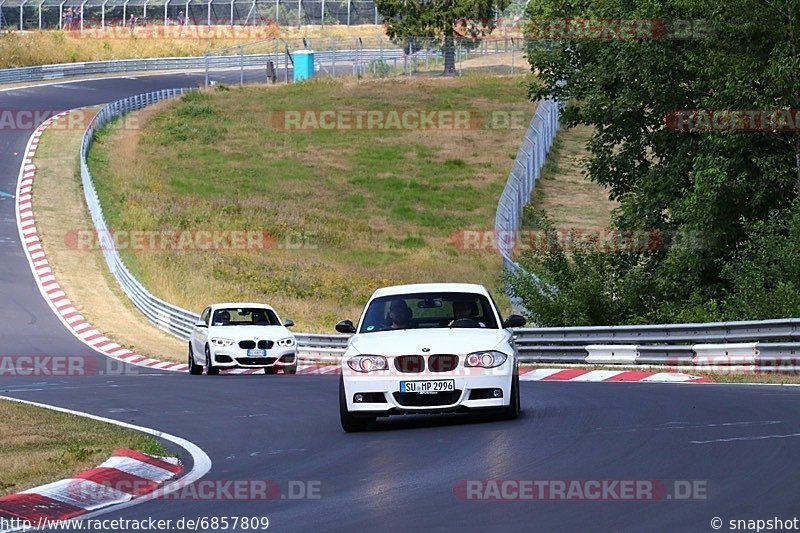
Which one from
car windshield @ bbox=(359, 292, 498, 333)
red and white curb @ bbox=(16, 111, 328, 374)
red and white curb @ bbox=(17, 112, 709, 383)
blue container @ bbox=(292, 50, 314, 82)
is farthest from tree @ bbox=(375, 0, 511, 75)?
car windshield @ bbox=(359, 292, 498, 333)

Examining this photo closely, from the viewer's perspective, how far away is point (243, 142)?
7462 cm

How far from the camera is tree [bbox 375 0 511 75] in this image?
294 ft

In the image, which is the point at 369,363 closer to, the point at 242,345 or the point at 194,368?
the point at 242,345

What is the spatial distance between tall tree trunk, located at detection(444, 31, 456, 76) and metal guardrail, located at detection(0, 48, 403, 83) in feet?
10.5

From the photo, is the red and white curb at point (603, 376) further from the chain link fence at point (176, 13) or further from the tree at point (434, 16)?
the chain link fence at point (176, 13)

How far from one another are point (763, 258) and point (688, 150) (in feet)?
20.1

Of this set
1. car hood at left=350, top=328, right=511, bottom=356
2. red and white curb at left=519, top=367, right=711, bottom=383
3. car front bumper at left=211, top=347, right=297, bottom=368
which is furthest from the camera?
car front bumper at left=211, top=347, right=297, bottom=368

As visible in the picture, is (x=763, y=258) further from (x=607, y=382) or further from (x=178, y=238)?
(x=178, y=238)

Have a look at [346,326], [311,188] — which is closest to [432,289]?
[346,326]

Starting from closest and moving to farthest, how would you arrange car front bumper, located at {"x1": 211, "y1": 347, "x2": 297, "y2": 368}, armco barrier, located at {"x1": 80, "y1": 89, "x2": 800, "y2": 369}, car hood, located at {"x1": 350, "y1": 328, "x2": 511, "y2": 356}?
car hood, located at {"x1": 350, "y1": 328, "x2": 511, "y2": 356}, armco barrier, located at {"x1": 80, "y1": 89, "x2": 800, "y2": 369}, car front bumper, located at {"x1": 211, "y1": 347, "x2": 297, "y2": 368}

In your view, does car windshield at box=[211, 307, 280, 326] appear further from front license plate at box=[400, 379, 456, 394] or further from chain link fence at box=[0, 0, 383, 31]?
chain link fence at box=[0, 0, 383, 31]

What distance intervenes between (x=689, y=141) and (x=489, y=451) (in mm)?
20900

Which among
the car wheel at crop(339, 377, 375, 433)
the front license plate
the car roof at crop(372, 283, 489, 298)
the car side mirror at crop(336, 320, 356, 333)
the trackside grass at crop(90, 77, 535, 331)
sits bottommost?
the trackside grass at crop(90, 77, 535, 331)

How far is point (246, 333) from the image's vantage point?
27.3 meters
